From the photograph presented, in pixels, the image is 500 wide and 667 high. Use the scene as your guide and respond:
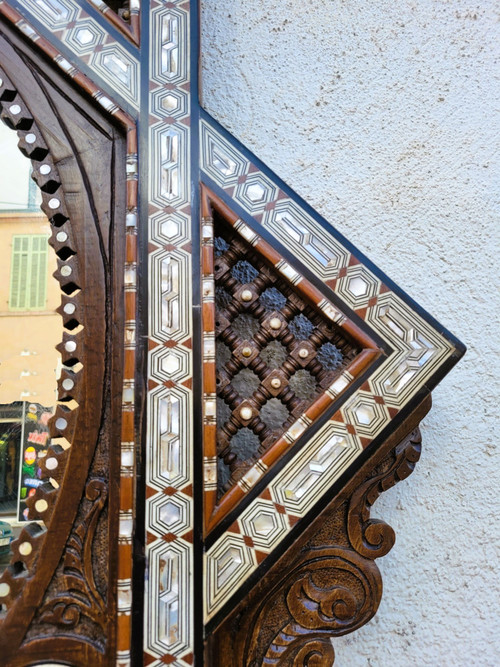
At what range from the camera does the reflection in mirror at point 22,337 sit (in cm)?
75

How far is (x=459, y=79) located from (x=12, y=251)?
82cm

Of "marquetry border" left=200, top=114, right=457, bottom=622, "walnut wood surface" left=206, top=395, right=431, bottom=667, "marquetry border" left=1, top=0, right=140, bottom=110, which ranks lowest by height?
"walnut wood surface" left=206, top=395, right=431, bottom=667

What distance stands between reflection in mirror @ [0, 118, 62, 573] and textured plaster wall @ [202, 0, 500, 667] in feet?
1.18

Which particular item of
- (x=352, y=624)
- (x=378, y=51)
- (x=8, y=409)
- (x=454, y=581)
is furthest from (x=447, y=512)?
(x=378, y=51)

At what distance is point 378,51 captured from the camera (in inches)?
38.2

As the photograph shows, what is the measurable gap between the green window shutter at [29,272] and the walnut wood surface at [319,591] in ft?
1.65

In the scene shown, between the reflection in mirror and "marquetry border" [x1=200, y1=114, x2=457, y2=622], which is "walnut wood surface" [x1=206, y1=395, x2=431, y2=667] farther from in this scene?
the reflection in mirror

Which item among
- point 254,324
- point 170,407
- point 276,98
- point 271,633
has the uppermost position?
point 276,98

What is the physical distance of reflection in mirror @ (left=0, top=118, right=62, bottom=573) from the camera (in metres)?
0.75

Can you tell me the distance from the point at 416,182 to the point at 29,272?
2.15 ft

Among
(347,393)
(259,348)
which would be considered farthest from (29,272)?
(347,393)

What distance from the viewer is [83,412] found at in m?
0.68

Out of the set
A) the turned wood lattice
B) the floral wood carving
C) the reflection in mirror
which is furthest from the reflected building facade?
the turned wood lattice

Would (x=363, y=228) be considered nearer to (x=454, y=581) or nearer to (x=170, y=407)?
(x=170, y=407)
